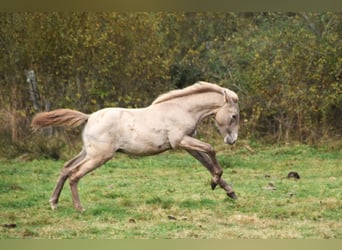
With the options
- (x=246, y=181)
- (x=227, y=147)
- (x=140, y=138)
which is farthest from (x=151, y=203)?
(x=227, y=147)

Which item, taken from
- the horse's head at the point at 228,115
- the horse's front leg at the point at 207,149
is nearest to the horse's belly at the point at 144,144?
the horse's front leg at the point at 207,149

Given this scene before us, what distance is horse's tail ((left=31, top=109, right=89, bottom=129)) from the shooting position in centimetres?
659

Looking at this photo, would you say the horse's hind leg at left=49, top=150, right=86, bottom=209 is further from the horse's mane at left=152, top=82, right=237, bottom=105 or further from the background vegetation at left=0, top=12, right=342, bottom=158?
the background vegetation at left=0, top=12, right=342, bottom=158

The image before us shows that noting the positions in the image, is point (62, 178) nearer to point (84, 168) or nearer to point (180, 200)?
point (84, 168)

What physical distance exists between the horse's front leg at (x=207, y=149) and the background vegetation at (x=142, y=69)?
4574 millimetres

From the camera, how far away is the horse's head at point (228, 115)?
6.79 metres

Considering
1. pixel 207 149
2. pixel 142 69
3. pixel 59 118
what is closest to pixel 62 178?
pixel 59 118

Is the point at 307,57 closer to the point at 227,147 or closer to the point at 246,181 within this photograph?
the point at 227,147

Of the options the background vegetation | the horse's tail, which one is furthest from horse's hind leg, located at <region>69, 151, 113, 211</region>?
the background vegetation

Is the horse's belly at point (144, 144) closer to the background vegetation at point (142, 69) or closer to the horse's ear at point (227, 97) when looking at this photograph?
the horse's ear at point (227, 97)

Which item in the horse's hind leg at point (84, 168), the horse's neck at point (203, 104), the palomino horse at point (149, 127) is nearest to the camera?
the horse's hind leg at point (84, 168)

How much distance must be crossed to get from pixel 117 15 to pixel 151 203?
18.9 ft

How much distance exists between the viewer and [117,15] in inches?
463

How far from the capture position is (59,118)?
261 inches
